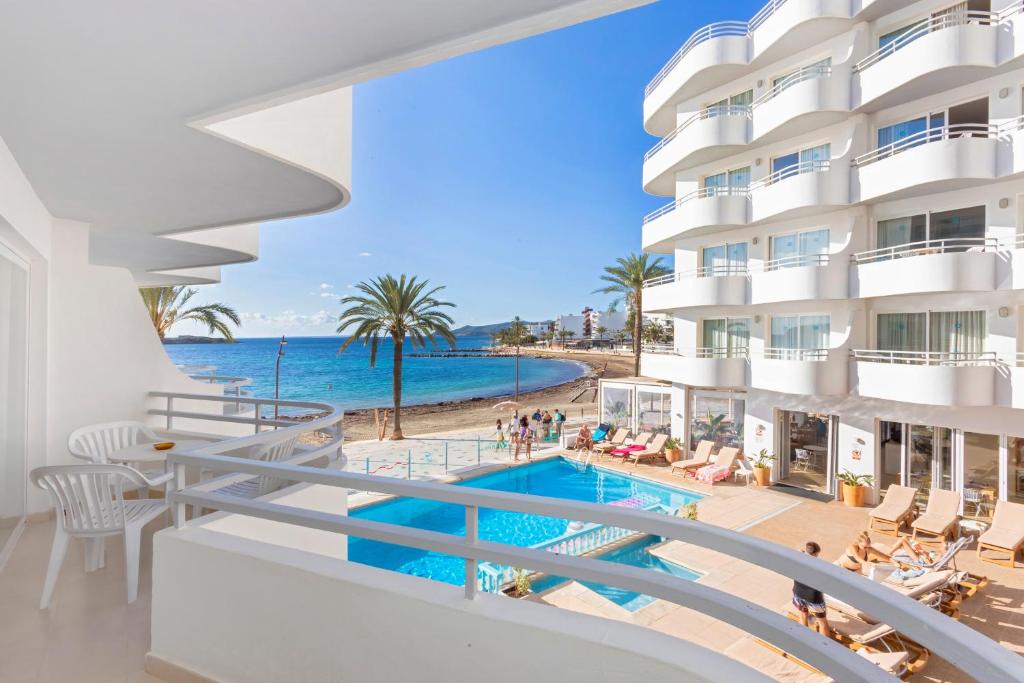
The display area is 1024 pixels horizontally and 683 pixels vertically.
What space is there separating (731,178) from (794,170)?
2.35 m

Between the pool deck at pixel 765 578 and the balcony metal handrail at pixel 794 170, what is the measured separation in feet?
32.5

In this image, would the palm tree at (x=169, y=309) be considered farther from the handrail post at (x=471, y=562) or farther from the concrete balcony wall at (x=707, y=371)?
the handrail post at (x=471, y=562)

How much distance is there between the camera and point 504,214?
115m

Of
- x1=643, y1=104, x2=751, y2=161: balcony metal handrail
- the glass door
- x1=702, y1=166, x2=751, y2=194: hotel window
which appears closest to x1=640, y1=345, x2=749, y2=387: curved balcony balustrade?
x1=702, y1=166, x2=751, y2=194: hotel window

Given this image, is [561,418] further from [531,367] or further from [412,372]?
[531,367]

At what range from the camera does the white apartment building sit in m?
12.7

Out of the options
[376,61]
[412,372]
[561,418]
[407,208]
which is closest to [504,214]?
[407,208]

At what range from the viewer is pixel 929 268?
1309 cm

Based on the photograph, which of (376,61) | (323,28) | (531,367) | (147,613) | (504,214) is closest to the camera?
(323,28)

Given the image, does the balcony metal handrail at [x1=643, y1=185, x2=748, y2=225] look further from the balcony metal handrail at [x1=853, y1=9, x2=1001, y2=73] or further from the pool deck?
the pool deck

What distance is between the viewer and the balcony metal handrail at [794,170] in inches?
624

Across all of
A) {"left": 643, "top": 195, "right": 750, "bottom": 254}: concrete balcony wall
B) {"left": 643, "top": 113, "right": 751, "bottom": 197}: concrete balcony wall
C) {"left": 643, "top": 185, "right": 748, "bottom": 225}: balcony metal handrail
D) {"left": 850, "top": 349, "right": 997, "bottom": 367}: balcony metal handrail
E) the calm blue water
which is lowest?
the calm blue water

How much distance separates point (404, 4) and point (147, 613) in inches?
192

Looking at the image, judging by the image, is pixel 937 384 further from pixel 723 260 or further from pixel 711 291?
pixel 723 260
